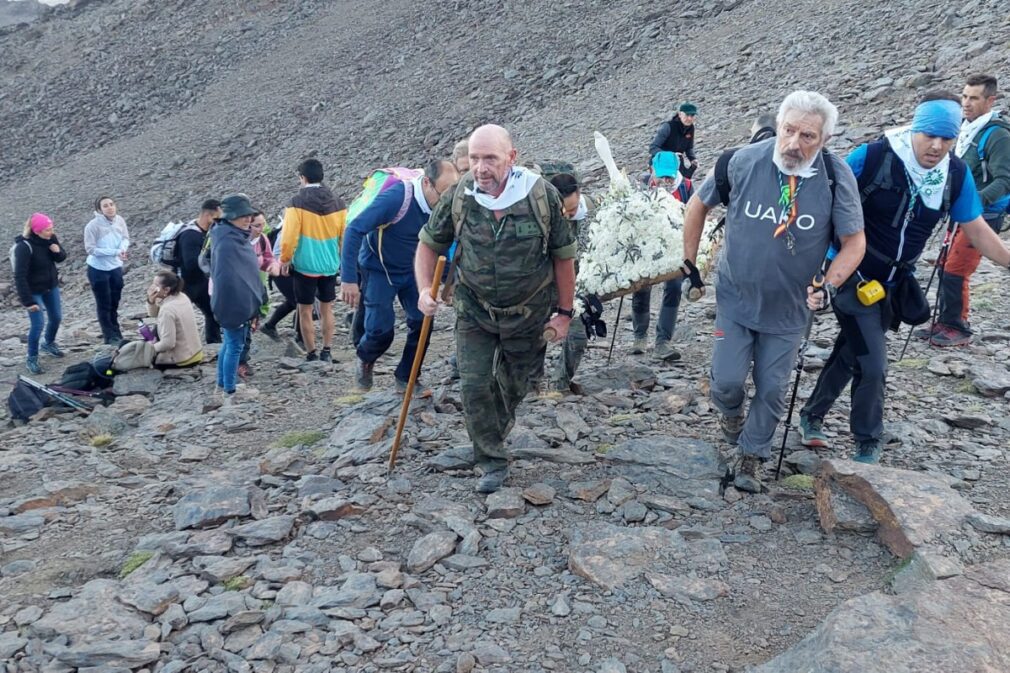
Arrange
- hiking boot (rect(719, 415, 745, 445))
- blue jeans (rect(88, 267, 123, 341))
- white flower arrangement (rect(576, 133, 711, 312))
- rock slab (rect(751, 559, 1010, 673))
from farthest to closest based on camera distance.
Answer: blue jeans (rect(88, 267, 123, 341))
white flower arrangement (rect(576, 133, 711, 312))
hiking boot (rect(719, 415, 745, 445))
rock slab (rect(751, 559, 1010, 673))

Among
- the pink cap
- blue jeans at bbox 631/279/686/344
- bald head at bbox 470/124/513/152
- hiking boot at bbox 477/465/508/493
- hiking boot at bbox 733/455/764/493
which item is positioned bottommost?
hiking boot at bbox 477/465/508/493

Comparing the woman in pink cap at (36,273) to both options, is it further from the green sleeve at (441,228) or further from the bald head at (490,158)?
the bald head at (490,158)

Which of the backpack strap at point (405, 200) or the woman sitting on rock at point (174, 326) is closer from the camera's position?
the backpack strap at point (405, 200)

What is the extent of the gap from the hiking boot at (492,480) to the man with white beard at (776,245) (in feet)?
4.95

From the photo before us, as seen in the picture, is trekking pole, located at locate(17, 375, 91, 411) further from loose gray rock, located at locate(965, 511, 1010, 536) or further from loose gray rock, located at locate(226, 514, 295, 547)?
loose gray rock, located at locate(965, 511, 1010, 536)

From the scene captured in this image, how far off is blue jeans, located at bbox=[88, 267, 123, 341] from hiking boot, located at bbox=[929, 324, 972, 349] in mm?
10450

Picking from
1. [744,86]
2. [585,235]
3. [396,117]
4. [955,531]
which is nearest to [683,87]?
[744,86]

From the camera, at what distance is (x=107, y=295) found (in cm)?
1217

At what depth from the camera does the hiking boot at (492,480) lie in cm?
564

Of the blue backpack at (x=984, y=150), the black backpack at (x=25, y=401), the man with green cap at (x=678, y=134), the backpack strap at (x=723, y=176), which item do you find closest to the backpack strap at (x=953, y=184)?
the backpack strap at (x=723, y=176)

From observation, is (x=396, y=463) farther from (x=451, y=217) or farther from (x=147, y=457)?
(x=147, y=457)

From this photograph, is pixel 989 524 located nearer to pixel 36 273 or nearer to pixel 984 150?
pixel 984 150

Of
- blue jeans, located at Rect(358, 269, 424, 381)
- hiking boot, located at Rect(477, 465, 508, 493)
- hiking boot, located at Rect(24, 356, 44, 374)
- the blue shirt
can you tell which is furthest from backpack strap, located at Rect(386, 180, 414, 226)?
hiking boot, located at Rect(24, 356, 44, 374)

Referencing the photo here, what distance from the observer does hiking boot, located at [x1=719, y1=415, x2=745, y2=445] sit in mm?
5633
